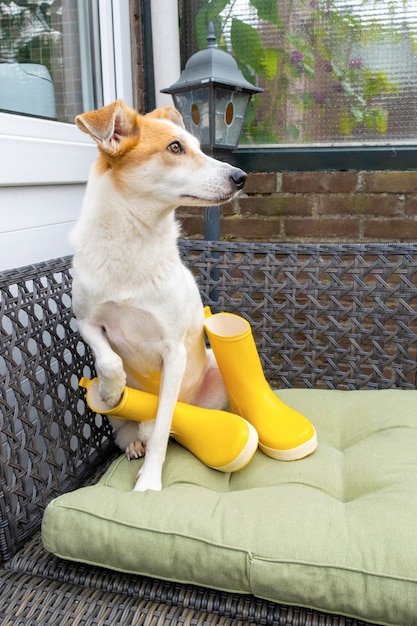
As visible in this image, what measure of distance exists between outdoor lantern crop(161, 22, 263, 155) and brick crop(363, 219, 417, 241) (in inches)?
32.0

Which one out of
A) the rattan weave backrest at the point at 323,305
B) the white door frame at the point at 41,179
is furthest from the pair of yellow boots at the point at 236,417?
the white door frame at the point at 41,179

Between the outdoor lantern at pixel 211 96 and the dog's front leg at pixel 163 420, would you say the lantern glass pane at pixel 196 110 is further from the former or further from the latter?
the dog's front leg at pixel 163 420

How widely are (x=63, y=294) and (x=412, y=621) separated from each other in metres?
1.11

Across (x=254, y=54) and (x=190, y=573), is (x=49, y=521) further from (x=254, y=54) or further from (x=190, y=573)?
(x=254, y=54)

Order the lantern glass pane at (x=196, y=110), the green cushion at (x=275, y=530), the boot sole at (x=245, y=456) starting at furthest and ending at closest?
1. the lantern glass pane at (x=196, y=110)
2. the boot sole at (x=245, y=456)
3. the green cushion at (x=275, y=530)

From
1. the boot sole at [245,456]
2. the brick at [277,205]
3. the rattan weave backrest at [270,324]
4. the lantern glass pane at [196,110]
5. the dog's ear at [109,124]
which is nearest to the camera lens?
the dog's ear at [109,124]

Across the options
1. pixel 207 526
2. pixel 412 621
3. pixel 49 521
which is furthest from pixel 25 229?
pixel 412 621

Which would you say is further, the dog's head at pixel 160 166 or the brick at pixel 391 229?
the brick at pixel 391 229

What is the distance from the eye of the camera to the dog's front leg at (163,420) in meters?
1.27

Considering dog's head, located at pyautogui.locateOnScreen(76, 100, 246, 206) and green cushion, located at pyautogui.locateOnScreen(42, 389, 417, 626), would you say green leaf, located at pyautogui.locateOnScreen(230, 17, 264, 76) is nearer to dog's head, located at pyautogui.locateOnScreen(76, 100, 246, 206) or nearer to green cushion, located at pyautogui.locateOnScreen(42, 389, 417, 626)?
dog's head, located at pyautogui.locateOnScreen(76, 100, 246, 206)

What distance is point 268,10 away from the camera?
2.33 m

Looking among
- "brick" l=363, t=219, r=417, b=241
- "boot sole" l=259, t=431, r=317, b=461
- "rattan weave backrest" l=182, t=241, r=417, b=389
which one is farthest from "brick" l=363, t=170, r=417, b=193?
"boot sole" l=259, t=431, r=317, b=461

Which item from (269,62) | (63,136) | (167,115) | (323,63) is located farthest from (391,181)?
(63,136)

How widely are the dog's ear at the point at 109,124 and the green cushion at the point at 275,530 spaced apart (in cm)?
74
